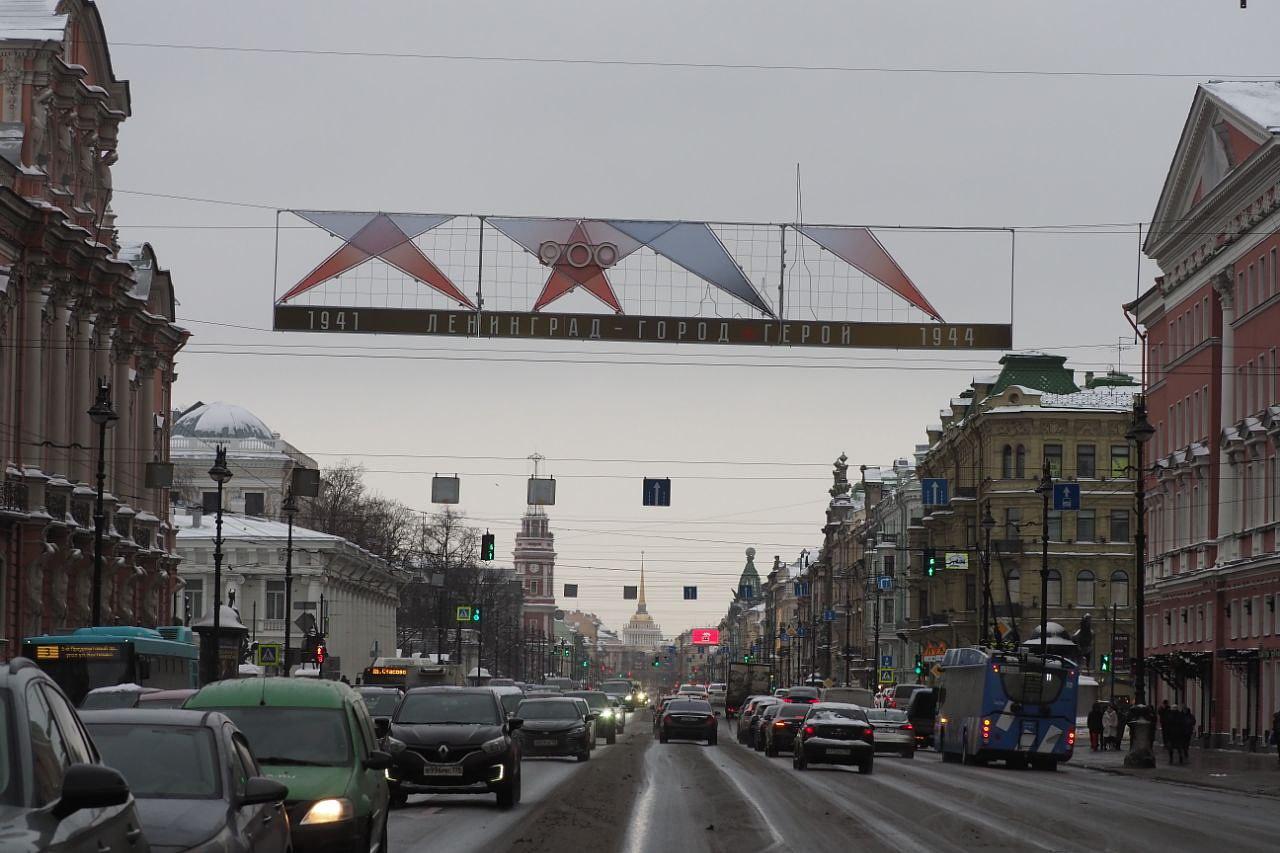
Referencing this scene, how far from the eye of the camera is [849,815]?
2620 cm

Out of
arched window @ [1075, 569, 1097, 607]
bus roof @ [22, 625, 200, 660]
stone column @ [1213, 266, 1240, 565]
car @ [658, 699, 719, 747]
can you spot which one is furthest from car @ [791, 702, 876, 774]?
arched window @ [1075, 569, 1097, 607]

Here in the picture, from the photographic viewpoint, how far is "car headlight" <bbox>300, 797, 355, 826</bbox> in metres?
15.7

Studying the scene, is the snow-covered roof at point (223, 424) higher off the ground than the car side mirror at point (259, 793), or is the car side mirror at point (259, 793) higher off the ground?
the snow-covered roof at point (223, 424)

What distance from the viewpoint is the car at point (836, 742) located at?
42.5 m

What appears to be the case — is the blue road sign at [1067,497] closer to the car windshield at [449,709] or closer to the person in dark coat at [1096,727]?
the person in dark coat at [1096,727]

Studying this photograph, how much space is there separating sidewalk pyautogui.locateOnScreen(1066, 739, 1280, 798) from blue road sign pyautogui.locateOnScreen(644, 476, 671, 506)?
1447cm

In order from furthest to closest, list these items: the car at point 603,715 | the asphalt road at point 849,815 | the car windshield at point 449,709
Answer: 1. the car at point 603,715
2. the car windshield at point 449,709
3. the asphalt road at point 849,815

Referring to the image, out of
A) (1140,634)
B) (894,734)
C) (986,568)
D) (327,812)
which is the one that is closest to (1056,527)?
(986,568)

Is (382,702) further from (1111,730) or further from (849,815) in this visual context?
(1111,730)

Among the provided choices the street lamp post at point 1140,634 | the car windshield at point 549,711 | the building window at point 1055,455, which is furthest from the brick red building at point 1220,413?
the building window at point 1055,455

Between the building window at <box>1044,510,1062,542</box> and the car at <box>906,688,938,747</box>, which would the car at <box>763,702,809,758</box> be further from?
the building window at <box>1044,510,1062,542</box>

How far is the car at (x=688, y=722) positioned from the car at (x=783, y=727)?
10.4 m

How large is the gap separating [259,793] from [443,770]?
14524 mm

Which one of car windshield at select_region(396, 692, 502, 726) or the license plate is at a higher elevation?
car windshield at select_region(396, 692, 502, 726)
